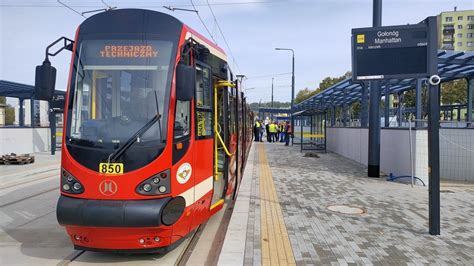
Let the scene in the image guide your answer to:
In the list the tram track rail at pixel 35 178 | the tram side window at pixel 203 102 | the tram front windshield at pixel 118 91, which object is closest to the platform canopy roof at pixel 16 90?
the tram track rail at pixel 35 178

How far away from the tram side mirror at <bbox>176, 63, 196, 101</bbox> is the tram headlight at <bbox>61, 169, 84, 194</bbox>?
1.55 metres

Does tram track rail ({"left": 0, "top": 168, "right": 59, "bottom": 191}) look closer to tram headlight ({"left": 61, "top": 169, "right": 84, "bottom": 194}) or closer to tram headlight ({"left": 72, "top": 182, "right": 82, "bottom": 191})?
tram headlight ({"left": 61, "top": 169, "right": 84, "bottom": 194})

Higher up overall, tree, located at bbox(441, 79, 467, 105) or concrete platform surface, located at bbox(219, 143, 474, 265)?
tree, located at bbox(441, 79, 467, 105)

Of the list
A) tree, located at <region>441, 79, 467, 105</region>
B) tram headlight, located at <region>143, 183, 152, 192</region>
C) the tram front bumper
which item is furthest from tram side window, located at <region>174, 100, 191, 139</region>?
tree, located at <region>441, 79, 467, 105</region>

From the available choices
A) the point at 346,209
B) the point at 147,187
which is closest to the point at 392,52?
the point at 346,209

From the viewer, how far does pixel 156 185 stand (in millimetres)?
4969

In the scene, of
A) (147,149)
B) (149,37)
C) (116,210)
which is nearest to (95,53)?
(149,37)

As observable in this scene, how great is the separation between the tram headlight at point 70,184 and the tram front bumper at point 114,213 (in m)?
0.12

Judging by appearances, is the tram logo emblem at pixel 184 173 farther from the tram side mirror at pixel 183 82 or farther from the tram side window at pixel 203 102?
the tram side mirror at pixel 183 82

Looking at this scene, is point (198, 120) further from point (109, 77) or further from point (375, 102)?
point (375, 102)

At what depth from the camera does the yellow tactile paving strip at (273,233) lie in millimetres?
5105

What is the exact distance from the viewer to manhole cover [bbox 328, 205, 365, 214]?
7.66 meters

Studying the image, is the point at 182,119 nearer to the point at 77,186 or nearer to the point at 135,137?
the point at 135,137

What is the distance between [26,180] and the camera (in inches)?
502
